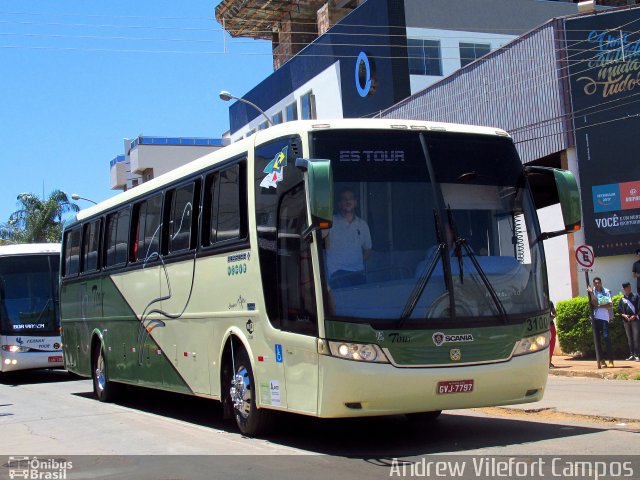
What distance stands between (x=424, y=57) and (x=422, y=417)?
2593 cm

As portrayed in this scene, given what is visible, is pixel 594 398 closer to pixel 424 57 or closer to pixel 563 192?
pixel 563 192

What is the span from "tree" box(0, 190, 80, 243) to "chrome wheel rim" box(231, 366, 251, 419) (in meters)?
52.5

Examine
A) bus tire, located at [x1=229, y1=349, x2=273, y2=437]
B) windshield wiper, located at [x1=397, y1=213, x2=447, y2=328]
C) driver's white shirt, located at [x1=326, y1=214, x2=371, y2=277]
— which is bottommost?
bus tire, located at [x1=229, y1=349, x2=273, y2=437]

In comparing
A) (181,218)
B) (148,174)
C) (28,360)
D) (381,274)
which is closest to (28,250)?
(28,360)

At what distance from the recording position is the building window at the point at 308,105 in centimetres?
3959

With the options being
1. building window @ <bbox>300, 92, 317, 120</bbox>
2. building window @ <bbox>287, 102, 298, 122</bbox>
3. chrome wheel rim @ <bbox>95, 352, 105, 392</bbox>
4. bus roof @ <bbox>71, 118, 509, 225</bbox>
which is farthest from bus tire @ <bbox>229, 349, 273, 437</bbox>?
building window @ <bbox>287, 102, 298, 122</bbox>

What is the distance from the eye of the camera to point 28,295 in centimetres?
2119

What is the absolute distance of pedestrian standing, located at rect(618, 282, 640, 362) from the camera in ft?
61.2

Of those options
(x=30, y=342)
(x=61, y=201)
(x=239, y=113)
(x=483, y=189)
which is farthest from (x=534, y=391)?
(x=61, y=201)

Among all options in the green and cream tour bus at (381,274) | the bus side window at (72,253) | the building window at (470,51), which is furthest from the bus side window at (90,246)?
the building window at (470,51)

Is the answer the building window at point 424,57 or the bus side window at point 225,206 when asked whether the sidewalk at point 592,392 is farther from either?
the building window at point 424,57

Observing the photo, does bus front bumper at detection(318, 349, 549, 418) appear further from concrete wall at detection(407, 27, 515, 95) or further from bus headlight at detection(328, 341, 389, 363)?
concrete wall at detection(407, 27, 515, 95)

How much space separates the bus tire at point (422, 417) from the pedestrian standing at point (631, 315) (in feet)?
30.6

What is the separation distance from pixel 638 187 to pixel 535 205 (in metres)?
12.6
